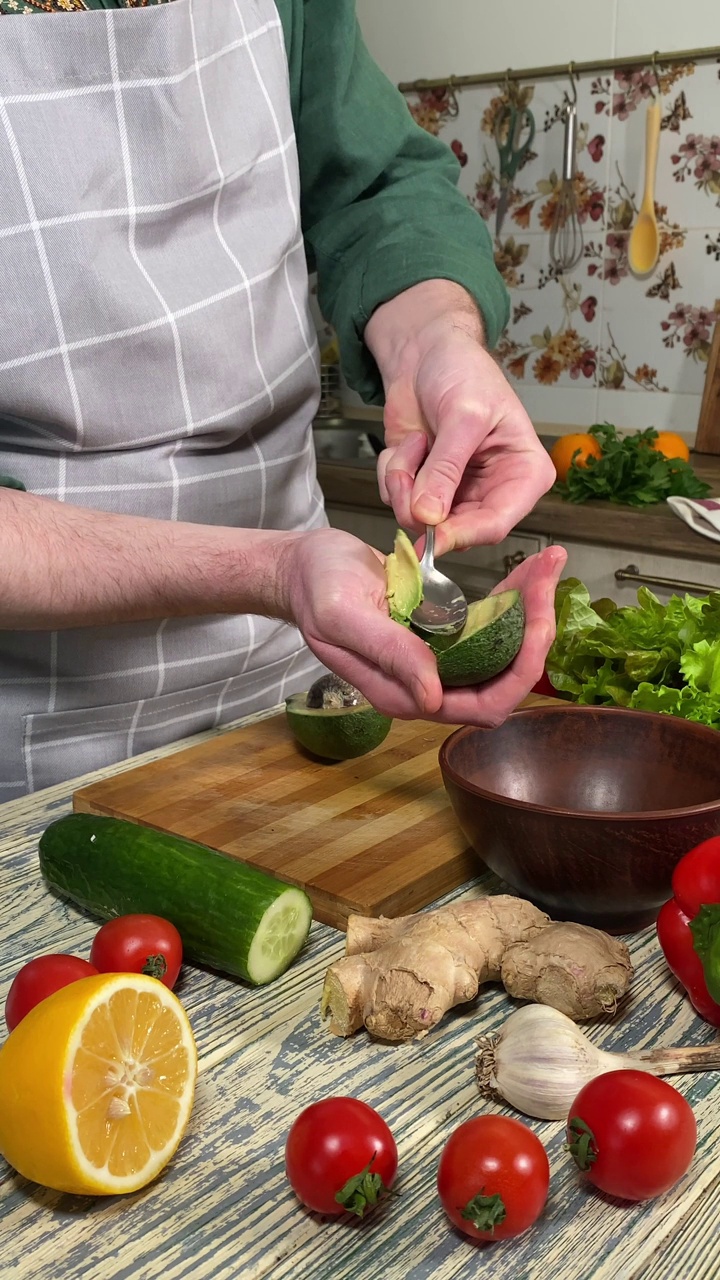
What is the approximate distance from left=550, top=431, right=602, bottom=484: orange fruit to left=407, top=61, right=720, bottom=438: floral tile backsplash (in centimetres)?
43

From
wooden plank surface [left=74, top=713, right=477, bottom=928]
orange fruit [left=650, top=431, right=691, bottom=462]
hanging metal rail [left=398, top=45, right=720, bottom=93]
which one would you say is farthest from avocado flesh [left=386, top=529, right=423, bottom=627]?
hanging metal rail [left=398, top=45, right=720, bottom=93]

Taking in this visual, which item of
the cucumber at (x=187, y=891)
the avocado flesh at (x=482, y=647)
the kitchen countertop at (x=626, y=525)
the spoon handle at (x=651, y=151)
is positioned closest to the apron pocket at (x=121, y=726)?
the cucumber at (x=187, y=891)

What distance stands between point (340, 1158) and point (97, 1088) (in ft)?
0.49

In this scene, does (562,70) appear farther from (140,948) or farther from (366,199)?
(140,948)

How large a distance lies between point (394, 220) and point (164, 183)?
340mm

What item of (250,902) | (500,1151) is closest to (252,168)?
(250,902)

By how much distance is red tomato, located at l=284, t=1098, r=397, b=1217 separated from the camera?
654 millimetres

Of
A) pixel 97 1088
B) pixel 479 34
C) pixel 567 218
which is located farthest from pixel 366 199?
pixel 479 34

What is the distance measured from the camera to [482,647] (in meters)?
0.96

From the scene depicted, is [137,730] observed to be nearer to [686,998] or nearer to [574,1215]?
[686,998]

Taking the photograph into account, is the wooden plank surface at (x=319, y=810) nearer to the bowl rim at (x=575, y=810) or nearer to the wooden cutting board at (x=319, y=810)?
the wooden cutting board at (x=319, y=810)

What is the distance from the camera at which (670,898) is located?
0.91 m

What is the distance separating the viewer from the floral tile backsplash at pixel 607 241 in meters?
2.74

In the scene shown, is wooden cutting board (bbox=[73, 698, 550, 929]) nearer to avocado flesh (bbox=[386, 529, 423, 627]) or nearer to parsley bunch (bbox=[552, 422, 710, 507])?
avocado flesh (bbox=[386, 529, 423, 627])
